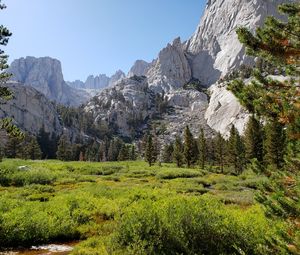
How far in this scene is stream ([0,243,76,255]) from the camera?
15.6 m

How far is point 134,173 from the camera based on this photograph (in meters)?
62.9

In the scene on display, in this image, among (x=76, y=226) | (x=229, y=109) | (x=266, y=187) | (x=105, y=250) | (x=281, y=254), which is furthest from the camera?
(x=229, y=109)

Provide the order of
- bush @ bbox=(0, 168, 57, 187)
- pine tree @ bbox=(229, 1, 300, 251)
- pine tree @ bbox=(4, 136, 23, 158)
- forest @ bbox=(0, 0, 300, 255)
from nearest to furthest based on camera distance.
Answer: pine tree @ bbox=(229, 1, 300, 251) → forest @ bbox=(0, 0, 300, 255) → bush @ bbox=(0, 168, 57, 187) → pine tree @ bbox=(4, 136, 23, 158)

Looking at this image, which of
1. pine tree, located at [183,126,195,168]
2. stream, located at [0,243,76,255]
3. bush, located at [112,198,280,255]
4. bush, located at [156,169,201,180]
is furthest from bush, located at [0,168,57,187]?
pine tree, located at [183,126,195,168]

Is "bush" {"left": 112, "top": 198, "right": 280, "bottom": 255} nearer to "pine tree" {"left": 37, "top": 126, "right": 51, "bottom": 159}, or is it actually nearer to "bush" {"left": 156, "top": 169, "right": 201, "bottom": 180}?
"bush" {"left": 156, "top": 169, "right": 201, "bottom": 180}

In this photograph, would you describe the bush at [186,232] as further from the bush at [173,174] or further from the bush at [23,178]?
the bush at [173,174]

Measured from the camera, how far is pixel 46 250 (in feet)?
53.1

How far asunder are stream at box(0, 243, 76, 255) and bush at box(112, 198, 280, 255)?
328cm

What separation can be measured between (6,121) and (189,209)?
10619 mm

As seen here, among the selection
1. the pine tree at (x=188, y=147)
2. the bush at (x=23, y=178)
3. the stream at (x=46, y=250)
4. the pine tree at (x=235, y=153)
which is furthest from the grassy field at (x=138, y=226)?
the pine tree at (x=188, y=147)

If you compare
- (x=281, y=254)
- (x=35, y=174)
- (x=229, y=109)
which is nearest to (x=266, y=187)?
(x=281, y=254)

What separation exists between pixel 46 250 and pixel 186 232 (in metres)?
7.02

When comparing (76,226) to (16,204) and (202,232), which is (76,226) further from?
(202,232)

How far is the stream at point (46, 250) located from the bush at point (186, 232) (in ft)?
10.8
